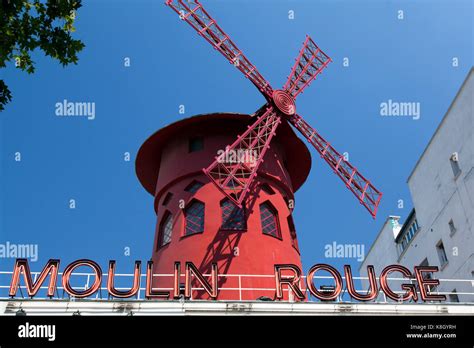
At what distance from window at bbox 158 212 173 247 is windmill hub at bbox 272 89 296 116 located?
4422 mm

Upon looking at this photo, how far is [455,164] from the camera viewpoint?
62.3 ft

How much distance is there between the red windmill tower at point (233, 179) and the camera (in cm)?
1320

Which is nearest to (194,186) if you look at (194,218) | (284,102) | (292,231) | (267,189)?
(194,218)

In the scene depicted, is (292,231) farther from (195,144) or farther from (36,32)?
(36,32)

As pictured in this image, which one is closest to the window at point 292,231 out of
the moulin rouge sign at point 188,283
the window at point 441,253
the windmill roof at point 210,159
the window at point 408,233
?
the windmill roof at point 210,159

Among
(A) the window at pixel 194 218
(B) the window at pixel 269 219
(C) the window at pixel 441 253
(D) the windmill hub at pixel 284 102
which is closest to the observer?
(A) the window at pixel 194 218

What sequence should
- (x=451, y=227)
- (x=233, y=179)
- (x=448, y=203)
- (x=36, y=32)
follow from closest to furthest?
(x=36, y=32), (x=233, y=179), (x=451, y=227), (x=448, y=203)

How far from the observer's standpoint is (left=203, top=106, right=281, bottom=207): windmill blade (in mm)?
13568

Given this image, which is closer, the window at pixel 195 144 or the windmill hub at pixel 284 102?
the window at pixel 195 144

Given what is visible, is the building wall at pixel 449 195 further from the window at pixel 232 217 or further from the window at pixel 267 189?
the window at pixel 232 217

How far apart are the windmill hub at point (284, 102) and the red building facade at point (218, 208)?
0.43m

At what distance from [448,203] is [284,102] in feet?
25.0

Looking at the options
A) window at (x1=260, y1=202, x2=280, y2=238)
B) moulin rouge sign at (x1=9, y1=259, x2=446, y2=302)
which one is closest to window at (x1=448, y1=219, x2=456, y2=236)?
window at (x1=260, y1=202, x2=280, y2=238)

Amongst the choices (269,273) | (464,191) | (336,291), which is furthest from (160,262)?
(464,191)
